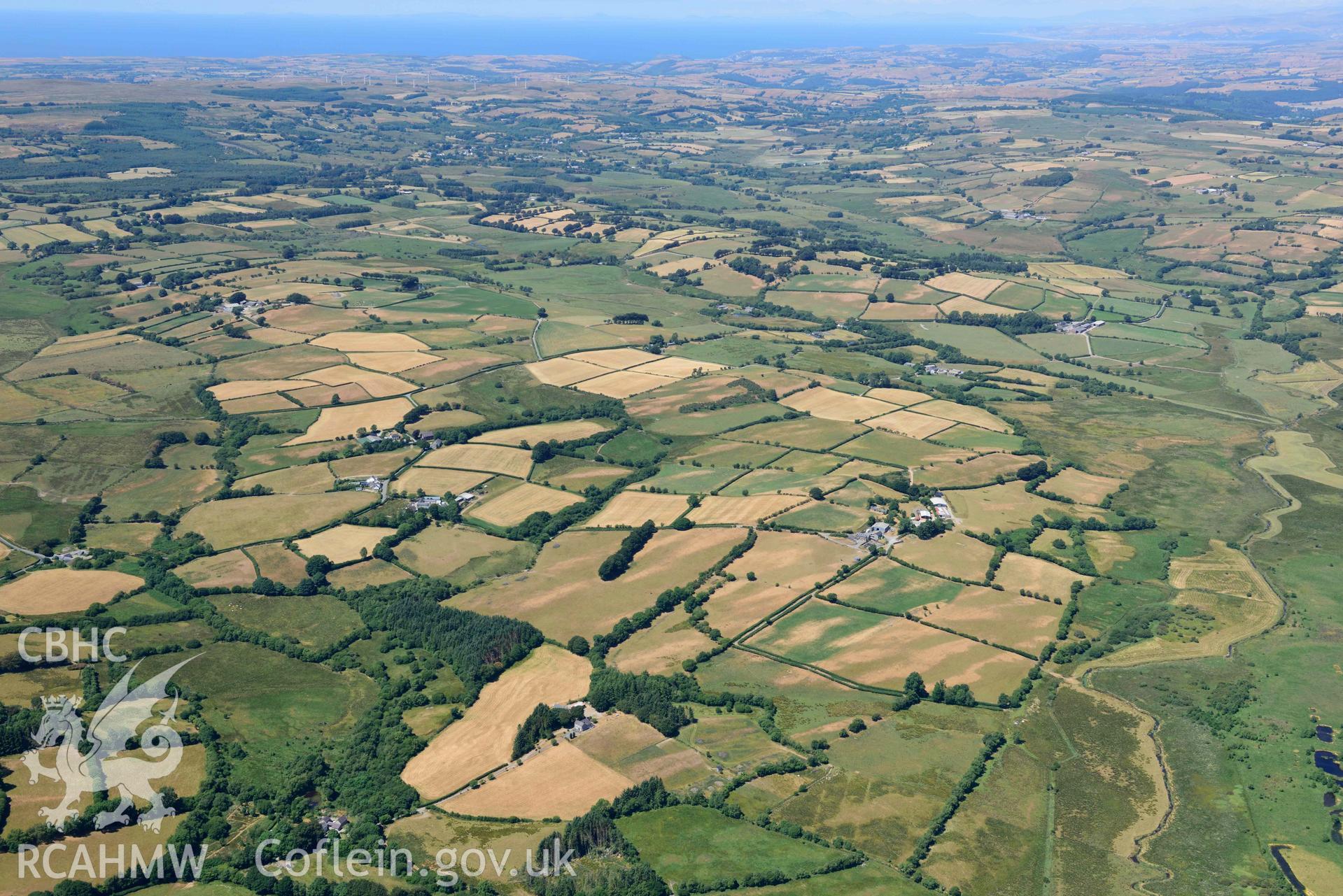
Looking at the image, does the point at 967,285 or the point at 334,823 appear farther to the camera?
the point at 967,285

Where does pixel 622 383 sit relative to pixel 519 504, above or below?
above

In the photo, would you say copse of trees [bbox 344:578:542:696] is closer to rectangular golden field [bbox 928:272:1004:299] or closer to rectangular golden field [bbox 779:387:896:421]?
rectangular golden field [bbox 779:387:896:421]

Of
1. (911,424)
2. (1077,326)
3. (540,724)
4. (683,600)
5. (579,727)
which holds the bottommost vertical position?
(579,727)

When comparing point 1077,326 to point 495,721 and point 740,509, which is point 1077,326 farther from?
point 495,721

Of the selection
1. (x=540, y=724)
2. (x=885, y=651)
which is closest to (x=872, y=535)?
(x=885, y=651)

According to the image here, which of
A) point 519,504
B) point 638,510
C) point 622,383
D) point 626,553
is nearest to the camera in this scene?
point 626,553

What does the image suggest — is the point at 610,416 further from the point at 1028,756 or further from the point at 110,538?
the point at 1028,756

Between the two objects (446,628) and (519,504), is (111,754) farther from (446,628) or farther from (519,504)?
(519,504)

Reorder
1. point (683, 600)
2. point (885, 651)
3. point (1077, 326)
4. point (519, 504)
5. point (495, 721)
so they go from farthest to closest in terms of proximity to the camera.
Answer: point (1077, 326) → point (519, 504) → point (683, 600) → point (885, 651) → point (495, 721)

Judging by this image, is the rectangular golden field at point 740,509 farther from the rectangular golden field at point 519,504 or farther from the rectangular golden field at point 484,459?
the rectangular golden field at point 484,459

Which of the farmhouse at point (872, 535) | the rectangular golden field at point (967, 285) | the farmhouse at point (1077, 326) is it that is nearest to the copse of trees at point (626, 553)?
the farmhouse at point (872, 535)
